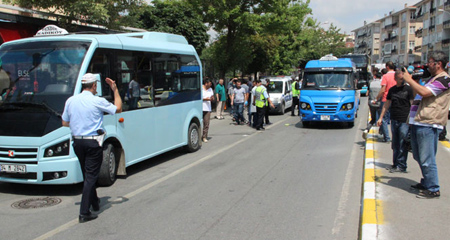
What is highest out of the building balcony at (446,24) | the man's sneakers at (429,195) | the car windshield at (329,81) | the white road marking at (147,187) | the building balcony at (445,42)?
the building balcony at (446,24)

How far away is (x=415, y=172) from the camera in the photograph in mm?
6914

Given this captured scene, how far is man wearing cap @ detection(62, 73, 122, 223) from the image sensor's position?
192 inches

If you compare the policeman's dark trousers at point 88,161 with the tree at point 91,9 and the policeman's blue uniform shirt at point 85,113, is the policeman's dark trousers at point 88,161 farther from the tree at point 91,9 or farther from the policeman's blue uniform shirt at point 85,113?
the tree at point 91,9

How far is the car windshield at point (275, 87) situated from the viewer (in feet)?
66.0

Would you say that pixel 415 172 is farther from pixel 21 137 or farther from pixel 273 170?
pixel 21 137

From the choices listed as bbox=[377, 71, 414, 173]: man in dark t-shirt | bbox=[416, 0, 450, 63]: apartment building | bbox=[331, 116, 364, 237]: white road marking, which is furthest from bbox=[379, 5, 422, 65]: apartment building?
bbox=[377, 71, 414, 173]: man in dark t-shirt

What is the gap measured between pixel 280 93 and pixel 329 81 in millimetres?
5368

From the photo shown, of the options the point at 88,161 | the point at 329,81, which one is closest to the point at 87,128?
the point at 88,161

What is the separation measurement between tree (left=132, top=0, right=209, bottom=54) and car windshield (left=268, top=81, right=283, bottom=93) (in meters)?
4.25

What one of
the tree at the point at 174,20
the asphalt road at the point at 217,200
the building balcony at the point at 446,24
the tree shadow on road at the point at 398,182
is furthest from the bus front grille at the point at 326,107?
the building balcony at the point at 446,24

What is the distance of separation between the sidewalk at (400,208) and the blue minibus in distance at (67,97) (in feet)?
13.7

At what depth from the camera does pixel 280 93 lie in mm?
19875

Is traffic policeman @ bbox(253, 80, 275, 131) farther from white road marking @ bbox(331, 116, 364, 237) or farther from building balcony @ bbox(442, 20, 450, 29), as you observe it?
building balcony @ bbox(442, 20, 450, 29)

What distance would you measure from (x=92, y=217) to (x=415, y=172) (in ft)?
17.7
